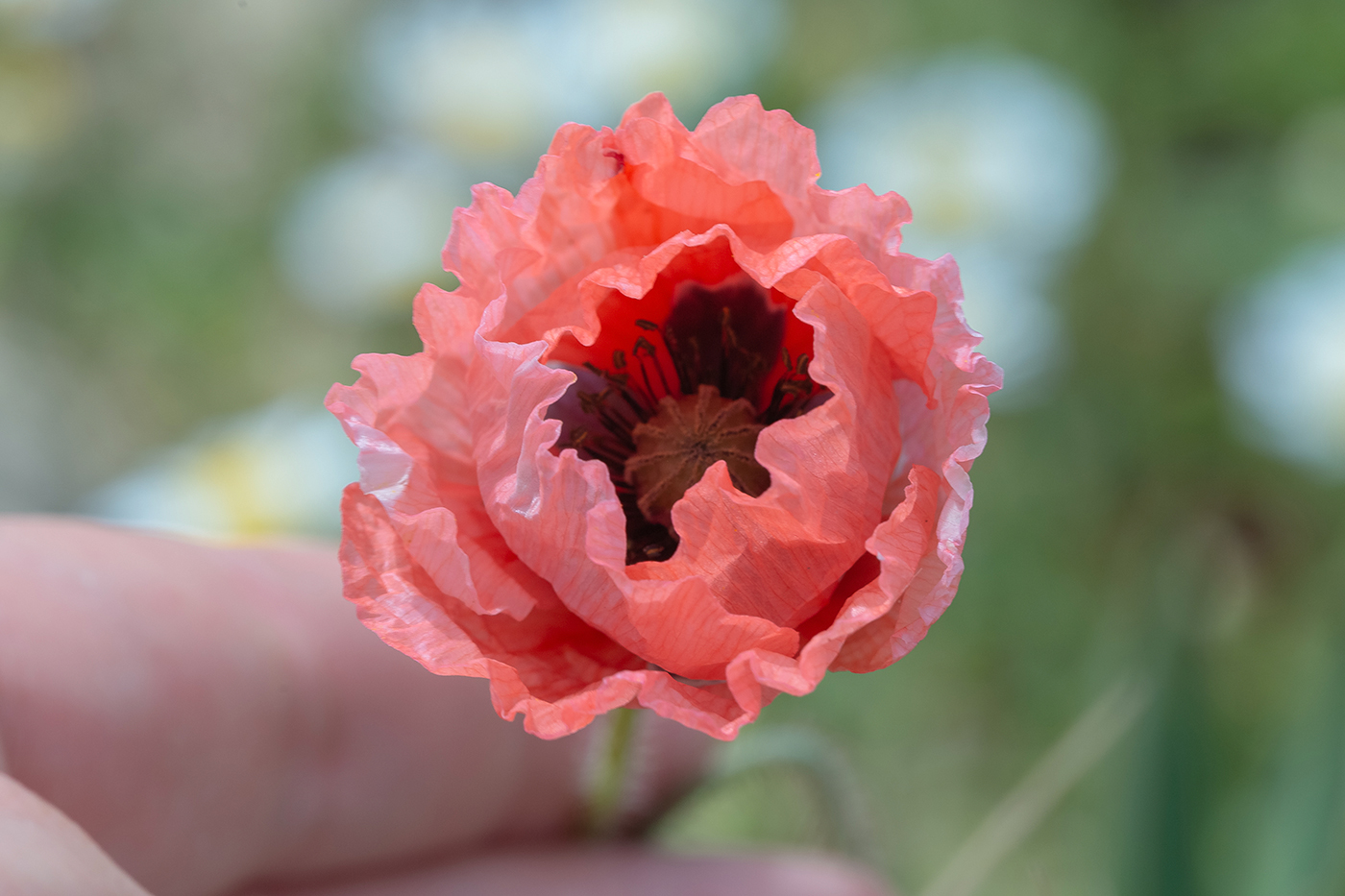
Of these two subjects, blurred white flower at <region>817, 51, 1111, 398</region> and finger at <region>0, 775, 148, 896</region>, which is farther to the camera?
blurred white flower at <region>817, 51, 1111, 398</region>

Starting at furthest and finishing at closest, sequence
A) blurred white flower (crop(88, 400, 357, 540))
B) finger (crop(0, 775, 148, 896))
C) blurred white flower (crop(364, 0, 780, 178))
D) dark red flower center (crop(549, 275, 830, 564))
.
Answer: blurred white flower (crop(364, 0, 780, 178)), blurred white flower (crop(88, 400, 357, 540)), dark red flower center (crop(549, 275, 830, 564)), finger (crop(0, 775, 148, 896))

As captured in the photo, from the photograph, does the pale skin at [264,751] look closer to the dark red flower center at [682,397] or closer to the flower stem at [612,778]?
the flower stem at [612,778]

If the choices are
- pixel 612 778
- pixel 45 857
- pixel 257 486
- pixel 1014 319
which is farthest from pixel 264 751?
pixel 1014 319

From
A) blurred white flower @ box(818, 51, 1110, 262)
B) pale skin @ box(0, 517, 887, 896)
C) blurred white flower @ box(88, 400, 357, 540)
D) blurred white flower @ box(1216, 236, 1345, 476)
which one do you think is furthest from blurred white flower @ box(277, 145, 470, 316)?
→ blurred white flower @ box(1216, 236, 1345, 476)

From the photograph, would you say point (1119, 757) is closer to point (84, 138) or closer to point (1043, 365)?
point (1043, 365)

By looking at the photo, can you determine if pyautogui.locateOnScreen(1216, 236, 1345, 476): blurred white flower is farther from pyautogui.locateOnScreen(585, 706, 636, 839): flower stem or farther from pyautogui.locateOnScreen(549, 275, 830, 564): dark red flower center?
pyautogui.locateOnScreen(549, 275, 830, 564): dark red flower center

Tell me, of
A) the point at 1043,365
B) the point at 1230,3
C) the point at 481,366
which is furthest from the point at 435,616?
the point at 1230,3

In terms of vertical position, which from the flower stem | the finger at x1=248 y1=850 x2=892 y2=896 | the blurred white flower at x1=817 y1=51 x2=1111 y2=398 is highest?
the blurred white flower at x1=817 y1=51 x2=1111 y2=398

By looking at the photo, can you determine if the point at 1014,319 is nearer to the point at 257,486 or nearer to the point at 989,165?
the point at 989,165
